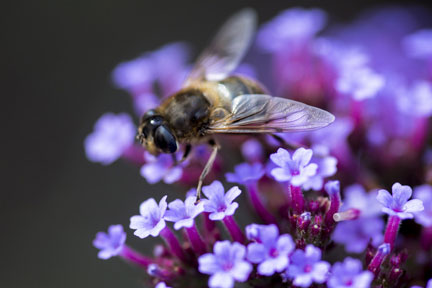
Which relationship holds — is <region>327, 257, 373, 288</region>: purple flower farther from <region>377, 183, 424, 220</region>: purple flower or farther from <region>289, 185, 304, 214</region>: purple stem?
<region>289, 185, 304, 214</region>: purple stem

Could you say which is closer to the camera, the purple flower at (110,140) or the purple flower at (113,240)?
the purple flower at (113,240)

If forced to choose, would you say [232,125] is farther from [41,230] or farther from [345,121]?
[41,230]

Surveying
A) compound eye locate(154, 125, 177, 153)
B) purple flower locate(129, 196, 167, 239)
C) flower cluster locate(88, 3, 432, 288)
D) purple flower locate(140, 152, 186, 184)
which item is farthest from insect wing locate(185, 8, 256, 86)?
purple flower locate(129, 196, 167, 239)

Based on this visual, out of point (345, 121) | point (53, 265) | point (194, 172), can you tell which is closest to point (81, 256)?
point (53, 265)

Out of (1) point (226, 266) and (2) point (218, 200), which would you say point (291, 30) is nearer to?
(2) point (218, 200)

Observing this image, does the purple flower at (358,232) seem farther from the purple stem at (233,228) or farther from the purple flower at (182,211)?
the purple flower at (182,211)

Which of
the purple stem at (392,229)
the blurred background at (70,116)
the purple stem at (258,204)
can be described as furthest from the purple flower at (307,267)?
the blurred background at (70,116)

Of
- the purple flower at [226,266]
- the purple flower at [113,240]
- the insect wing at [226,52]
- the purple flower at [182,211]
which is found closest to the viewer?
the purple flower at [226,266]
